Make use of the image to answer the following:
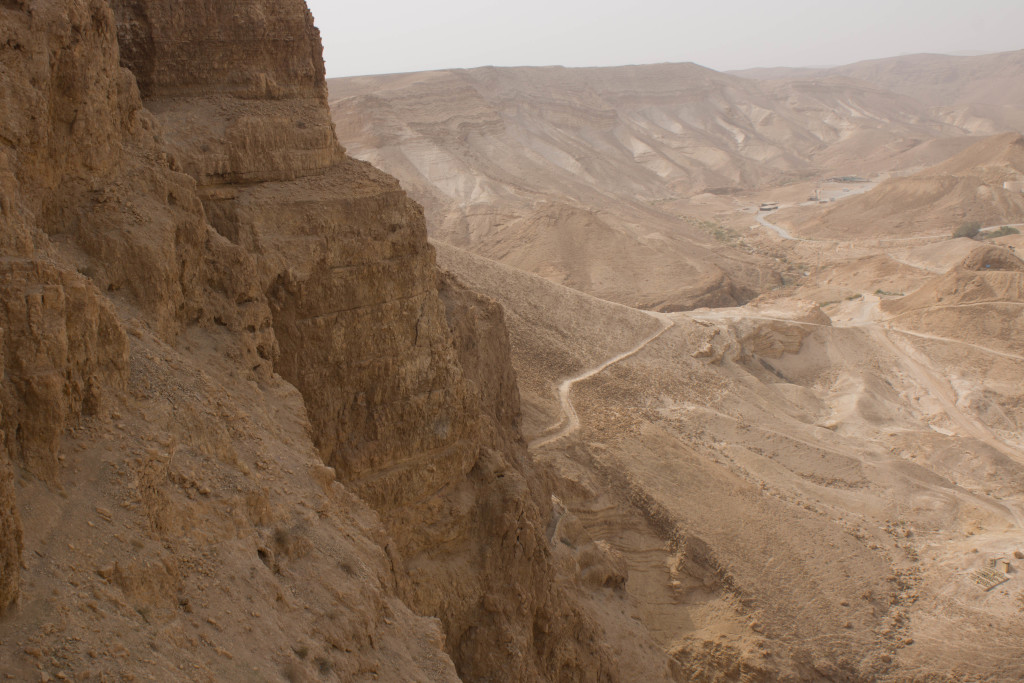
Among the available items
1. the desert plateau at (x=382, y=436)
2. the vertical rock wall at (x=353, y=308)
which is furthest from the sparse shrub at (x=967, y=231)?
the vertical rock wall at (x=353, y=308)

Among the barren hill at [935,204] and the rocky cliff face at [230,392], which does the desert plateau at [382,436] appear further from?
the barren hill at [935,204]

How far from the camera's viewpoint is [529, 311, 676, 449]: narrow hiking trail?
Answer: 1977cm

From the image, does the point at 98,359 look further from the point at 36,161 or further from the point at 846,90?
the point at 846,90

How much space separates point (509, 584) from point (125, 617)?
5.96 meters

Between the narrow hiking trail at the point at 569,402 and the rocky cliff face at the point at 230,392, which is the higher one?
the rocky cliff face at the point at 230,392

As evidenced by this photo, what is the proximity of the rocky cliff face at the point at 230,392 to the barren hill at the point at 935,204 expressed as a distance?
51.9 m

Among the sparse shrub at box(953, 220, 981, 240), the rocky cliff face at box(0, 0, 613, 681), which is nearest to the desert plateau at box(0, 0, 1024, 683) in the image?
the rocky cliff face at box(0, 0, 613, 681)

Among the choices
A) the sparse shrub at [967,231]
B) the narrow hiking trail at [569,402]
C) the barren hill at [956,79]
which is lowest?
the narrow hiking trail at [569,402]

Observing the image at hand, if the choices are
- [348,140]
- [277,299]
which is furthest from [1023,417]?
[348,140]

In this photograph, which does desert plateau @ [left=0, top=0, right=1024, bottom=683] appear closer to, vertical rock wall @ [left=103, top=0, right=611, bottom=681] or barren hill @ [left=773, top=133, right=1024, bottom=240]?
vertical rock wall @ [left=103, top=0, right=611, bottom=681]

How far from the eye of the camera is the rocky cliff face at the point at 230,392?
552 centimetres

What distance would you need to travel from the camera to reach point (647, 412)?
907 inches

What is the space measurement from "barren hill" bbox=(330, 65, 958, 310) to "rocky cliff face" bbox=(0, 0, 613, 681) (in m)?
32.7

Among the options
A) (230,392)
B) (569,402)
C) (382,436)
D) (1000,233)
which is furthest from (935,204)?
(230,392)
